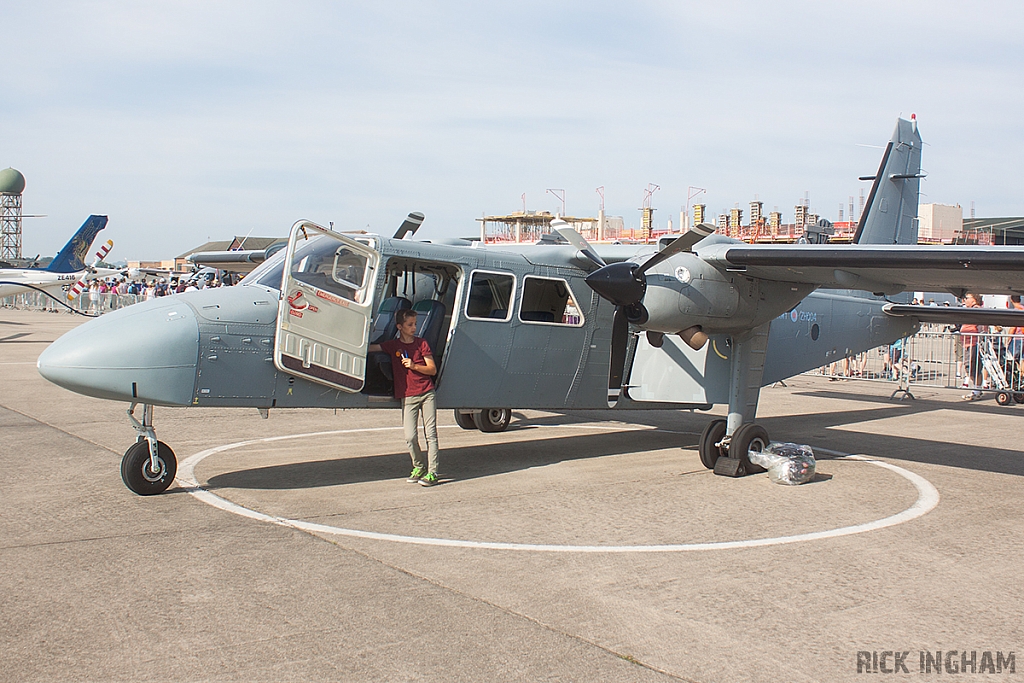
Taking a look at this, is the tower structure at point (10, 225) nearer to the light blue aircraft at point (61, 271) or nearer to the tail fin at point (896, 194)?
the light blue aircraft at point (61, 271)

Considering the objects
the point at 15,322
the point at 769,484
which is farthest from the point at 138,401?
the point at 15,322

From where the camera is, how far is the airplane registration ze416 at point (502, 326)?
7.62 m

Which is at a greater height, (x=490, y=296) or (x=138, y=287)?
(x=490, y=296)

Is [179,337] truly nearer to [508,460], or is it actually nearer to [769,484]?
[508,460]

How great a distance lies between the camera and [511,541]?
659 cm

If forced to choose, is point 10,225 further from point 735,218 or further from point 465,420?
point 465,420

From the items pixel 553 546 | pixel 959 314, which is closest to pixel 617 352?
pixel 553 546

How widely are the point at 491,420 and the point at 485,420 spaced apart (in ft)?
0.32

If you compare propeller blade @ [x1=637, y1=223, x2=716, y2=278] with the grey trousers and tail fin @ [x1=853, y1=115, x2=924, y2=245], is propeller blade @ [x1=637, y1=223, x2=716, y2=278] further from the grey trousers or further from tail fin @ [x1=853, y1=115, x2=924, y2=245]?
tail fin @ [x1=853, y1=115, x2=924, y2=245]

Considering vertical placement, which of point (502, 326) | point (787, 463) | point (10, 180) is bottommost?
point (787, 463)

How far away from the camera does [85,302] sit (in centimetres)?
4772

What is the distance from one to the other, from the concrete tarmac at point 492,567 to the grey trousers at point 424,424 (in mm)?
356

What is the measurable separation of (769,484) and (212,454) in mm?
6466

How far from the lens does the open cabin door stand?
309 inches
